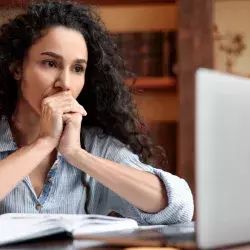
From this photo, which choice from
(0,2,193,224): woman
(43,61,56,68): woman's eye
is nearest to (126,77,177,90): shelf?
(0,2,193,224): woman

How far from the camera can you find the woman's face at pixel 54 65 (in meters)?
1.49

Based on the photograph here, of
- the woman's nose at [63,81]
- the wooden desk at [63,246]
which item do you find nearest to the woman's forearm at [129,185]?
the woman's nose at [63,81]

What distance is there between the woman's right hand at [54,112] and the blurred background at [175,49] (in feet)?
4.15

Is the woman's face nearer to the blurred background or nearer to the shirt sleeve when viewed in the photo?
the shirt sleeve

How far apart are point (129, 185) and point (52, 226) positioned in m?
0.45

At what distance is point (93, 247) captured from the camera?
819 millimetres

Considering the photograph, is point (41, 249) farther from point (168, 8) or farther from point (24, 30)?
point (168, 8)

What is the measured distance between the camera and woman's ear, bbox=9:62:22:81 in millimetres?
1648

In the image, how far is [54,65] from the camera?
1496mm

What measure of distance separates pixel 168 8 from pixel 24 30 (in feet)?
5.19

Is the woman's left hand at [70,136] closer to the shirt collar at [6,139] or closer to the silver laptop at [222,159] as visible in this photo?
the shirt collar at [6,139]

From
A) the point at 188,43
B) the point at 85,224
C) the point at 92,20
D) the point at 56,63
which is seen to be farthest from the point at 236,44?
the point at 85,224

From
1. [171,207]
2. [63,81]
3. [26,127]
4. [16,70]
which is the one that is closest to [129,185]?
[171,207]

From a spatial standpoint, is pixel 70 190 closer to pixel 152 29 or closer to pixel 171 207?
pixel 171 207
